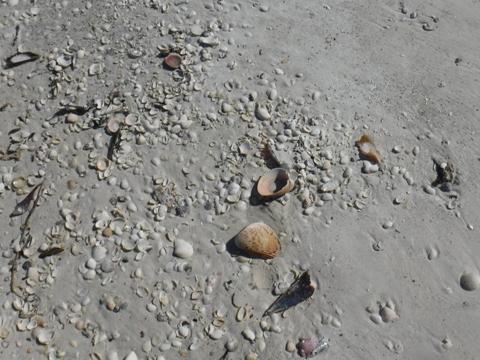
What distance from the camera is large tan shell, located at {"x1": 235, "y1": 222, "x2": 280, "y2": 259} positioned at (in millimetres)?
3668

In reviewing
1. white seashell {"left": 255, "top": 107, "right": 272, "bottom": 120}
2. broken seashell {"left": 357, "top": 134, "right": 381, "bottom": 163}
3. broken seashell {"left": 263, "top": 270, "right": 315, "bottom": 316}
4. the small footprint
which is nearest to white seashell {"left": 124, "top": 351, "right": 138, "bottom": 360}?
broken seashell {"left": 263, "top": 270, "right": 315, "bottom": 316}

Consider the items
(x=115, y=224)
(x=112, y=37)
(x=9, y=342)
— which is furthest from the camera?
(x=112, y=37)

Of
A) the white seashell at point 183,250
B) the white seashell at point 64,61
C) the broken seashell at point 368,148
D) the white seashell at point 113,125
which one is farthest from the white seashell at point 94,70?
the broken seashell at point 368,148

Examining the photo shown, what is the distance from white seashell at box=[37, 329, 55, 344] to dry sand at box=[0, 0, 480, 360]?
13 millimetres

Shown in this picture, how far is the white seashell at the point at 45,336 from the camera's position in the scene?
11.8 ft

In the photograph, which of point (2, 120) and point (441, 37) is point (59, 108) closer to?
point (2, 120)

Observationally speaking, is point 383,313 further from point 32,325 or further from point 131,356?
point 32,325

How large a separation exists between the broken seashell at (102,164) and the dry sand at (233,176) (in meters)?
0.02

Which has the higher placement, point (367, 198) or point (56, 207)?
point (367, 198)

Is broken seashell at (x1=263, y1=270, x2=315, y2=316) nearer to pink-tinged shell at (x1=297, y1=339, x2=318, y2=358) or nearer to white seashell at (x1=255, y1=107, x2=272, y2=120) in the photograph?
pink-tinged shell at (x1=297, y1=339, x2=318, y2=358)

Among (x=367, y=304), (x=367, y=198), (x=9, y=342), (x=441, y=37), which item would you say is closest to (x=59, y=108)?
(x=9, y=342)

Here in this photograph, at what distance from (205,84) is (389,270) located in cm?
212

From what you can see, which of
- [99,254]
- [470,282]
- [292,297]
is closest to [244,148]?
[292,297]

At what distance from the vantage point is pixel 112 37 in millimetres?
4590
